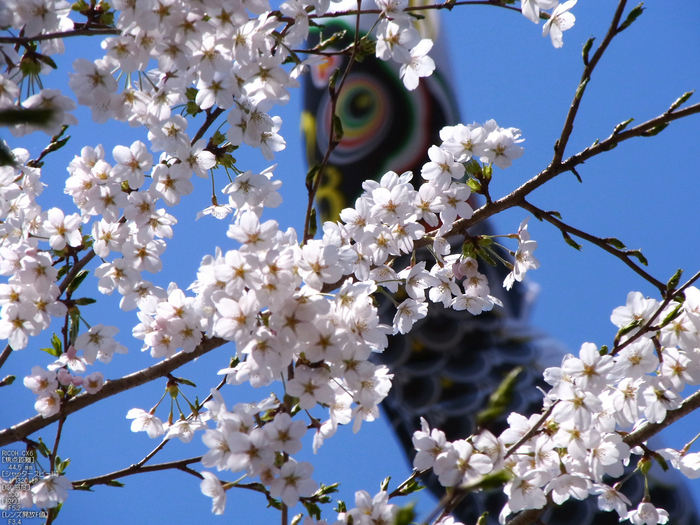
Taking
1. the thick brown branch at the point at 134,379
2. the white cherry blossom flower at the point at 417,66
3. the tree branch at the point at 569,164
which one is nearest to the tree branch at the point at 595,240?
the tree branch at the point at 569,164

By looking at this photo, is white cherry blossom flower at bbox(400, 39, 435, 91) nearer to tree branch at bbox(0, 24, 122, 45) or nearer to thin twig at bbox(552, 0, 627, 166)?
thin twig at bbox(552, 0, 627, 166)

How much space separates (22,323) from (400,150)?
3269 millimetres

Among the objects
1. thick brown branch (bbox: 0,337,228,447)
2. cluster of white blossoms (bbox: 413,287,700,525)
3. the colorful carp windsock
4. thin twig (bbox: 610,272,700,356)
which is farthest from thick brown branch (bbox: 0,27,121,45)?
the colorful carp windsock

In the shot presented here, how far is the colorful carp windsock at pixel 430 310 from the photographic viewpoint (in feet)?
13.3

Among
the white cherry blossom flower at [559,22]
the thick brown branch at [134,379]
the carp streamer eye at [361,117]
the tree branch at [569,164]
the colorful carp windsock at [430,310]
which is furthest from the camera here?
the carp streamer eye at [361,117]

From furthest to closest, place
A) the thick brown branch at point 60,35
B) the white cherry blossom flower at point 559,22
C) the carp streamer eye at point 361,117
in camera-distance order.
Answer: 1. the carp streamer eye at point 361,117
2. the white cherry blossom flower at point 559,22
3. the thick brown branch at point 60,35

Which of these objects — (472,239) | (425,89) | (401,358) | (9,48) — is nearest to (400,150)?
(425,89)

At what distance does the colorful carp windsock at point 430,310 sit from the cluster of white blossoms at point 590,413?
280cm

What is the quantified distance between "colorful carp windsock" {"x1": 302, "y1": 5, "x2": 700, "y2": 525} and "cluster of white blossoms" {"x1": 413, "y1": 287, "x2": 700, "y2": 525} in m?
2.80

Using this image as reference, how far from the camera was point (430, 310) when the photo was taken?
157 inches

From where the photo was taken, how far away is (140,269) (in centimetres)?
128

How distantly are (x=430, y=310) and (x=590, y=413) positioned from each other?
116 inches

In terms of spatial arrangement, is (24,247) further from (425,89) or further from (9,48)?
(425,89)

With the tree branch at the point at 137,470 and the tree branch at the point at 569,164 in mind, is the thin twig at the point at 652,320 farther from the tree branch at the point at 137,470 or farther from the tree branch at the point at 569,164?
the tree branch at the point at 137,470
